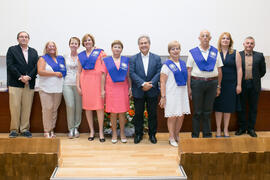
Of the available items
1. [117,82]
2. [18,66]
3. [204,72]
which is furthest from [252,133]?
[18,66]

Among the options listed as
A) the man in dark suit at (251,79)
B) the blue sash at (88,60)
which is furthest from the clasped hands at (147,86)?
the man in dark suit at (251,79)

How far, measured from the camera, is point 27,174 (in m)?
2.45

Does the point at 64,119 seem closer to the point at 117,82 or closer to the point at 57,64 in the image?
the point at 57,64

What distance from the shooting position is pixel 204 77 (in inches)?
124

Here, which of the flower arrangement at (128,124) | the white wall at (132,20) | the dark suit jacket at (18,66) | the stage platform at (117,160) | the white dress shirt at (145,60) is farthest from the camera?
the white wall at (132,20)

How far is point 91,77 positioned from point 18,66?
Result: 3.04 feet

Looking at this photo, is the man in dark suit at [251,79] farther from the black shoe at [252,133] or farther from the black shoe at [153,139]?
the black shoe at [153,139]

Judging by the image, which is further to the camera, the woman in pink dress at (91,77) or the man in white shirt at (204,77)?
the woman in pink dress at (91,77)

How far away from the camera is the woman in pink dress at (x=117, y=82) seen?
132 inches

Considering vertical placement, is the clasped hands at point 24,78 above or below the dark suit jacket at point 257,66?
below

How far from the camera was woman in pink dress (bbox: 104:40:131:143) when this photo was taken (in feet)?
11.0

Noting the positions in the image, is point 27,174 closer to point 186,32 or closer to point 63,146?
point 63,146

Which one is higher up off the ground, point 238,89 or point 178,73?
point 178,73

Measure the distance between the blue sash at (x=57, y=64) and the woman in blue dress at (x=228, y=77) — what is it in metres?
1.89
